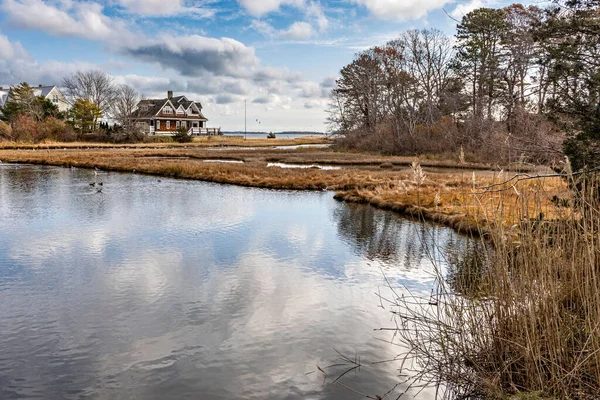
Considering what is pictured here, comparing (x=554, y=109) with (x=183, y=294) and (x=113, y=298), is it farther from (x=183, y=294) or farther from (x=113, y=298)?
(x=113, y=298)

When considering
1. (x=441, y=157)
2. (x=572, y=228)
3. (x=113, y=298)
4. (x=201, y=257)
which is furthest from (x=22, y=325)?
(x=441, y=157)

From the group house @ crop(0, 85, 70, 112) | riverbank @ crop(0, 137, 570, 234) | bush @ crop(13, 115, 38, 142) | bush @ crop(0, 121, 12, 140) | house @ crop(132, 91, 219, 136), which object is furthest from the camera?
house @ crop(0, 85, 70, 112)

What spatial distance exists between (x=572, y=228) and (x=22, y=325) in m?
7.54

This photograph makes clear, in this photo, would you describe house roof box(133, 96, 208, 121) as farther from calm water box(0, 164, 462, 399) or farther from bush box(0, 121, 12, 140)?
calm water box(0, 164, 462, 399)

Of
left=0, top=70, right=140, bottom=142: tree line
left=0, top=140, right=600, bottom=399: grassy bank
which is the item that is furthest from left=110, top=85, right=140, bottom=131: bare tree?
left=0, top=140, right=600, bottom=399: grassy bank

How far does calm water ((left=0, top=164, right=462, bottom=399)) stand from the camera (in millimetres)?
5844

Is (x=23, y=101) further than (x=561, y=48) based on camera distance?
Yes

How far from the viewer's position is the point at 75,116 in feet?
232

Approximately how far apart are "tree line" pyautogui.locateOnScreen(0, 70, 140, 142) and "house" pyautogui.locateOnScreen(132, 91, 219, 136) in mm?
2595

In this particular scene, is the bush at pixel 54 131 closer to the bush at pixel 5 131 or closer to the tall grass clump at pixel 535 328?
the bush at pixel 5 131

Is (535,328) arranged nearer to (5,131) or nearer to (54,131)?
(5,131)

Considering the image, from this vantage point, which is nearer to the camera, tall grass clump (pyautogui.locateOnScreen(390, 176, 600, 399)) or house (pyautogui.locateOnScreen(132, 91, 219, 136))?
tall grass clump (pyautogui.locateOnScreen(390, 176, 600, 399))

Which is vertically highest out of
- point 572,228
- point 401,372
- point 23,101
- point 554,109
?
point 23,101

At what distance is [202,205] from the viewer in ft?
61.3
